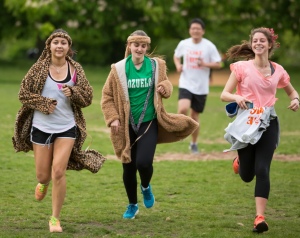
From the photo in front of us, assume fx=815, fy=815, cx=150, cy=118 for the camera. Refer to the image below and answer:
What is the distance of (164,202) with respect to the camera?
977 cm

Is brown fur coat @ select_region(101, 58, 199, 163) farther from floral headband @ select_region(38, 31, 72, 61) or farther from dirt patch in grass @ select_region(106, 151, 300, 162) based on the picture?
dirt patch in grass @ select_region(106, 151, 300, 162)

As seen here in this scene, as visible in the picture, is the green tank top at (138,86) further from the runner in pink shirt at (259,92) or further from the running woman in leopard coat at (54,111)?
the runner in pink shirt at (259,92)

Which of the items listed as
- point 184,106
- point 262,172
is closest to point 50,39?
point 262,172

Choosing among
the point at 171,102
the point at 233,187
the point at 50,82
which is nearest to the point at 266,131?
the point at 50,82

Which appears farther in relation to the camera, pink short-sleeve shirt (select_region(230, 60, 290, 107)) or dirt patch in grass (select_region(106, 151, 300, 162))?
dirt patch in grass (select_region(106, 151, 300, 162))

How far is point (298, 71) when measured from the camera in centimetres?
4084

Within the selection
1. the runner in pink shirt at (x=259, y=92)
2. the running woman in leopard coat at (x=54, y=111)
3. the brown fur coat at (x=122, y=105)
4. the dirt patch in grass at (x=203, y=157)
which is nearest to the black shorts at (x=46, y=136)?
the running woman in leopard coat at (x=54, y=111)

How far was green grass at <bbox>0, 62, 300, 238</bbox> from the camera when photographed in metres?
8.06

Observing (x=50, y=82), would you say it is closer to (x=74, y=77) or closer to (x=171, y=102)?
(x=74, y=77)

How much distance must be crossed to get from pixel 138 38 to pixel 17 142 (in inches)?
64.1

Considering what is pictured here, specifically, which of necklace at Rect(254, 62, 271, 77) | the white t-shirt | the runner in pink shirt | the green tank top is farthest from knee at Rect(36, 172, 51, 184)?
the white t-shirt

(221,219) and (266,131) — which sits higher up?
(266,131)

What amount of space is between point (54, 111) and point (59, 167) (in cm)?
55

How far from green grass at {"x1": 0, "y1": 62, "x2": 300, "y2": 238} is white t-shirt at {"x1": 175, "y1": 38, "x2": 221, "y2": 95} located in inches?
46.5
